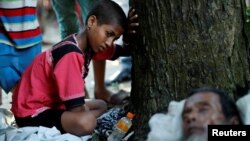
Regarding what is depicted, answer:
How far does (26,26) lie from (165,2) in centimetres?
121

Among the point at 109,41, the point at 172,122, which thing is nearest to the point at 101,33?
the point at 109,41

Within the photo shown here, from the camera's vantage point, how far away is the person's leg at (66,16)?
177 inches

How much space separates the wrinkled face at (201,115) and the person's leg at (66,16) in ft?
7.24

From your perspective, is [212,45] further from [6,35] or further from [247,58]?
[6,35]

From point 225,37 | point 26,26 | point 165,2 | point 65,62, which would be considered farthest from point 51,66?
point 225,37

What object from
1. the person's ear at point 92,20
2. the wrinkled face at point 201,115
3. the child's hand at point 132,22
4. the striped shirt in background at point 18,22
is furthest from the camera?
the striped shirt in background at point 18,22

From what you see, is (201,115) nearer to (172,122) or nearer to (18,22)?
(172,122)

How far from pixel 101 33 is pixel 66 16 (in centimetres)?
126

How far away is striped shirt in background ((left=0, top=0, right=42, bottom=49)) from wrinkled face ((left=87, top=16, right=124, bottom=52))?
58 centimetres

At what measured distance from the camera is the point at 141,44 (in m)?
3.08

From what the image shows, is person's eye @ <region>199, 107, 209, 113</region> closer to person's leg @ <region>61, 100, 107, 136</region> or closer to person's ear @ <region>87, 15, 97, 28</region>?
person's leg @ <region>61, 100, 107, 136</region>

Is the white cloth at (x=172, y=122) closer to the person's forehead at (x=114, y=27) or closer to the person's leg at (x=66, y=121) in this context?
the person's leg at (x=66, y=121)

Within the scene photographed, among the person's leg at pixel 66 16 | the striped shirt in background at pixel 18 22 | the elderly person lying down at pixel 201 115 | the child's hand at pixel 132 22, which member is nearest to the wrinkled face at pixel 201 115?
the elderly person lying down at pixel 201 115

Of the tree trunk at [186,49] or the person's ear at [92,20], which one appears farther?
the person's ear at [92,20]
